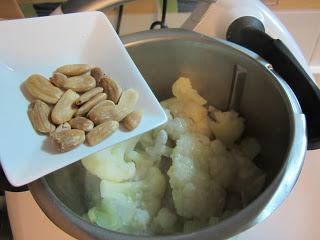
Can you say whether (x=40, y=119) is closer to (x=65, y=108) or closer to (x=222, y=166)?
(x=65, y=108)

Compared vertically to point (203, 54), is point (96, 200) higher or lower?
lower

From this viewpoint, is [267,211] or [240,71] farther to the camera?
[240,71]

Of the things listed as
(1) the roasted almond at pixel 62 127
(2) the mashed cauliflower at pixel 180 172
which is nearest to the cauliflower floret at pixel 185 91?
(2) the mashed cauliflower at pixel 180 172

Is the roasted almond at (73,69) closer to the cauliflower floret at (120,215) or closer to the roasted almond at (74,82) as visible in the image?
the roasted almond at (74,82)

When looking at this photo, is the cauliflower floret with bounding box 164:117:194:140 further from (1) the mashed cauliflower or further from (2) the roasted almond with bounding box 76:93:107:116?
(2) the roasted almond with bounding box 76:93:107:116

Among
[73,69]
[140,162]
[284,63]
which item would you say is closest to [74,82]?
[73,69]

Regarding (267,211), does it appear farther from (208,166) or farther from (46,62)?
(46,62)

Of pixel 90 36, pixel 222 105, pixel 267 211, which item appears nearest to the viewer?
pixel 267 211

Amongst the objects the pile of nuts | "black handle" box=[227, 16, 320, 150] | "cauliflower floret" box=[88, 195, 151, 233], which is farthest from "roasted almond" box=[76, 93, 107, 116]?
"black handle" box=[227, 16, 320, 150]

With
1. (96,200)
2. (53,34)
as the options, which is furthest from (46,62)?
(96,200)

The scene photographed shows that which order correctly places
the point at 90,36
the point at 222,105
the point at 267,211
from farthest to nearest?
the point at 222,105 < the point at 90,36 < the point at 267,211
